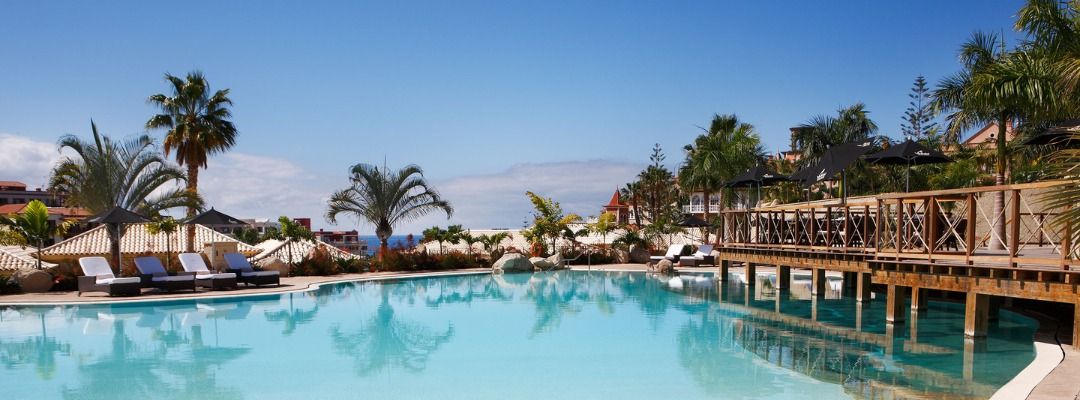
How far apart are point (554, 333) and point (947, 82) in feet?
42.5

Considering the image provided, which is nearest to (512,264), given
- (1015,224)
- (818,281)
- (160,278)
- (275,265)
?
(275,265)

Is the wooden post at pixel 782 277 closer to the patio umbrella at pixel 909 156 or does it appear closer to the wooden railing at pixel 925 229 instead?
the wooden railing at pixel 925 229

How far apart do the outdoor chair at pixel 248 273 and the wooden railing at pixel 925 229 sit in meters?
14.6

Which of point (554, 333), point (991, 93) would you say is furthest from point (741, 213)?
point (554, 333)

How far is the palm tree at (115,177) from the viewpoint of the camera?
23844 millimetres

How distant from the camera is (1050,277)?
10.7 m

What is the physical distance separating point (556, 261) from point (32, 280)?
19392 mm

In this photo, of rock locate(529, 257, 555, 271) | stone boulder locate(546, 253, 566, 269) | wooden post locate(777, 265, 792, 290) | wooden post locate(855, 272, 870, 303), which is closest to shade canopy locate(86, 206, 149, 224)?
rock locate(529, 257, 555, 271)

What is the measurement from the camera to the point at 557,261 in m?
32.6

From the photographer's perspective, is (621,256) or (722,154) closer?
(621,256)

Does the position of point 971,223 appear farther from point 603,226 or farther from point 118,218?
point 603,226

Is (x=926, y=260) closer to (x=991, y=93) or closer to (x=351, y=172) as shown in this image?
(x=991, y=93)

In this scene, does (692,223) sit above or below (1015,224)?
below

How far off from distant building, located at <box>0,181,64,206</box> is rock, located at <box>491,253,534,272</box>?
228ft
